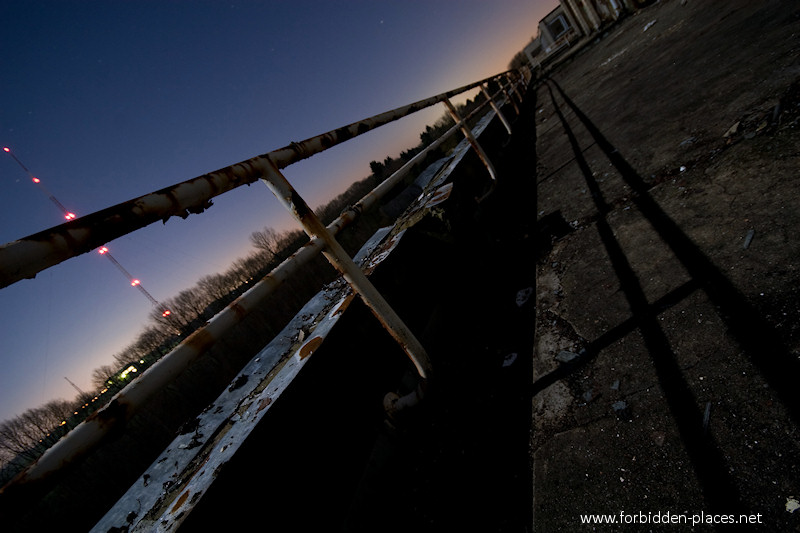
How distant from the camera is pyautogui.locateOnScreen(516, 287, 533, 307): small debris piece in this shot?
1.85 meters

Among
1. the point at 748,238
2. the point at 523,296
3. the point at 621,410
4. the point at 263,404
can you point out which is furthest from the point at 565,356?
the point at 263,404

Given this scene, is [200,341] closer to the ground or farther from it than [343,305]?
farther from it

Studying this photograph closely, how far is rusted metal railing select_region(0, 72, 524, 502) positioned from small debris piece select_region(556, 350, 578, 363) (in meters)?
0.52

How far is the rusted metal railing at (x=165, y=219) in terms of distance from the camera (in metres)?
0.53

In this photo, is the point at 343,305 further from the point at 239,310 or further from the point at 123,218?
the point at 123,218

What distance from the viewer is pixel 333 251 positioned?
3.86ft

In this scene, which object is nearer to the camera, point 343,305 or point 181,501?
point 181,501

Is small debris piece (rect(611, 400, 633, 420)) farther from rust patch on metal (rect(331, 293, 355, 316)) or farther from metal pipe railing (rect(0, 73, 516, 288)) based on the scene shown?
metal pipe railing (rect(0, 73, 516, 288))

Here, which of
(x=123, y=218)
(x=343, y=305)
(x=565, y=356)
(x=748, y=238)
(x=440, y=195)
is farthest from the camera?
(x=440, y=195)

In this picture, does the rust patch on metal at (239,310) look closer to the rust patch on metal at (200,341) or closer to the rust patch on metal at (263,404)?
the rust patch on metal at (200,341)

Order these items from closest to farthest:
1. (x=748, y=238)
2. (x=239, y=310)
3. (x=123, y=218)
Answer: (x=123, y=218) < (x=239, y=310) < (x=748, y=238)

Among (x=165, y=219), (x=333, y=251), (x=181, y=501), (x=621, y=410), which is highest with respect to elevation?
(x=165, y=219)

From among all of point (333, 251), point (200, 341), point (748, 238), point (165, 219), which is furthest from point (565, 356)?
point (165, 219)

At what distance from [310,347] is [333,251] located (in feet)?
→ 1.19
